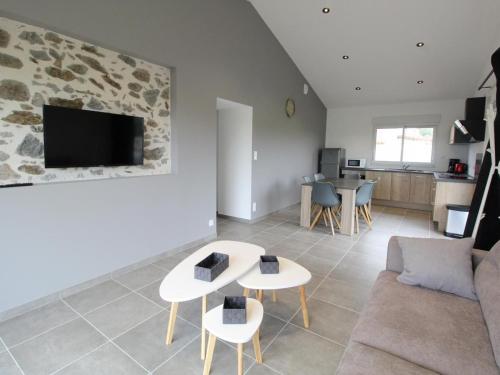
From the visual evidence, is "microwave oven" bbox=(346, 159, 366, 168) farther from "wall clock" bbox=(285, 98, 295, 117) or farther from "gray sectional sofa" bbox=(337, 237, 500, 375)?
"gray sectional sofa" bbox=(337, 237, 500, 375)

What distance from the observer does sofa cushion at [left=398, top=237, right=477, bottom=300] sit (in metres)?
1.67

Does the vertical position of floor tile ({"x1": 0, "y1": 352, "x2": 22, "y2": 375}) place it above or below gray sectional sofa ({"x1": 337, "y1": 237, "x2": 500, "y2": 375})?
below

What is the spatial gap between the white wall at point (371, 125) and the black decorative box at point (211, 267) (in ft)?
20.9

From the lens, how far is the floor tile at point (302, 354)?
5.44 feet

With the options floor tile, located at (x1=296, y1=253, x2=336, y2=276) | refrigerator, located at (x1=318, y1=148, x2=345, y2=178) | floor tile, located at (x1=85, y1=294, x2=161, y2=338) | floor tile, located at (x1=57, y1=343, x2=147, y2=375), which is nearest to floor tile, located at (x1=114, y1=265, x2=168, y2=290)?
floor tile, located at (x1=85, y1=294, x2=161, y2=338)

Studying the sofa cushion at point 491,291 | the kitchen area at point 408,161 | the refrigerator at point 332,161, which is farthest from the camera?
the refrigerator at point 332,161

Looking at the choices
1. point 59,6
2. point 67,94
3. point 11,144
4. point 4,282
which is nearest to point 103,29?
point 59,6

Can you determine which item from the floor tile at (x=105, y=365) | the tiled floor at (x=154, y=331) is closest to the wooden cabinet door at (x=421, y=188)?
the tiled floor at (x=154, y=331)

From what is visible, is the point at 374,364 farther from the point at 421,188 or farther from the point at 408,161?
the point at 408,161

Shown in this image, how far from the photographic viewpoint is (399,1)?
12.4 ft

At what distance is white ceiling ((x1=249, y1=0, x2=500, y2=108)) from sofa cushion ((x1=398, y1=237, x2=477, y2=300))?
3.56m

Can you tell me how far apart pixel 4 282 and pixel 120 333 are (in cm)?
100

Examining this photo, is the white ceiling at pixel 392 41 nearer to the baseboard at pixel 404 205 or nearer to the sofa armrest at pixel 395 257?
the baseboard at pixel 404 205

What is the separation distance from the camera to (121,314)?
2.16 metres
